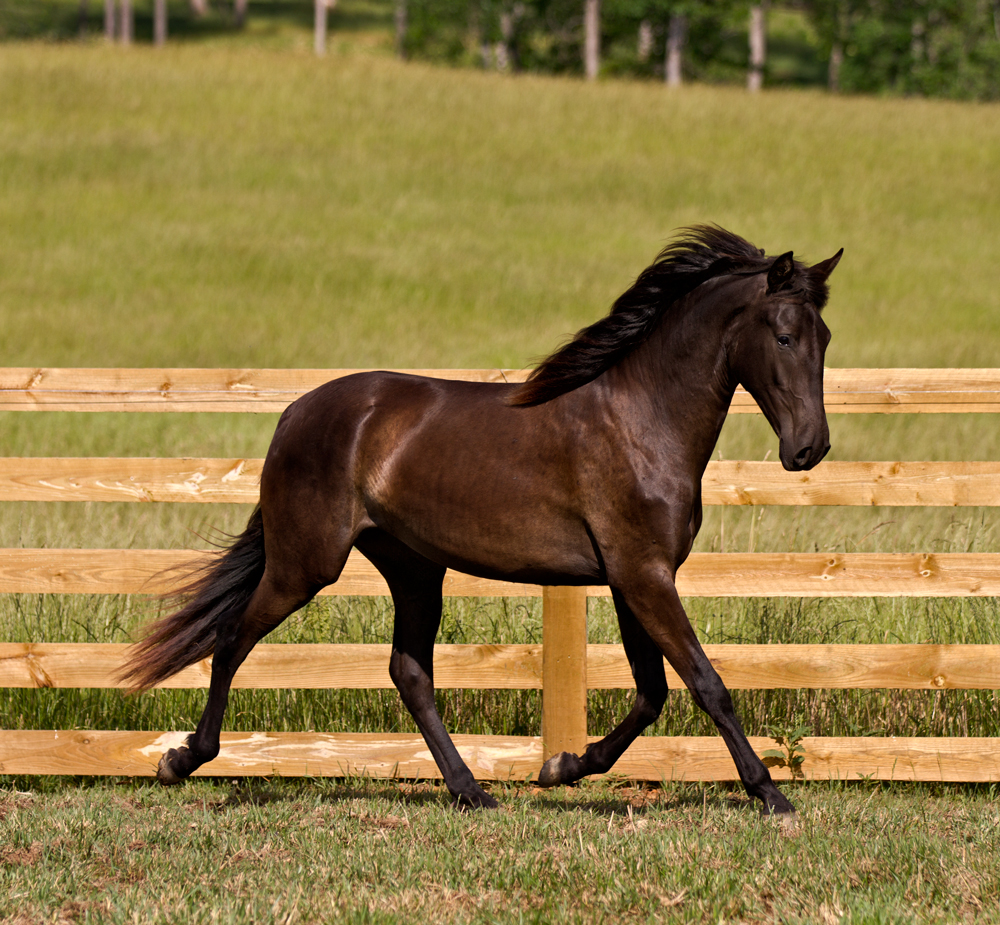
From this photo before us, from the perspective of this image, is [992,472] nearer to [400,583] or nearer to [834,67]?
[400,583]

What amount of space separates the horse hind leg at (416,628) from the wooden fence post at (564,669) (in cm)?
53

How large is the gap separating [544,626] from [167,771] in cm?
159

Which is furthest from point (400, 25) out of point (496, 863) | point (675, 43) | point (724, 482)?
point (496, 863)

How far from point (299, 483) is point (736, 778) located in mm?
2261

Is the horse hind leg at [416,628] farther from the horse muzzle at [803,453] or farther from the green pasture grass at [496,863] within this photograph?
the horse muzzle at [803,453]

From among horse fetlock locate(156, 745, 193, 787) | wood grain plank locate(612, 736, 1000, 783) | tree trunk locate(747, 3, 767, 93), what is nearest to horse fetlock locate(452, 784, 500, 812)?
wood grain plank locate(612, 736, 1000, 783)

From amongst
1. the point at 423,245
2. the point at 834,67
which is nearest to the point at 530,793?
the point at 423,245

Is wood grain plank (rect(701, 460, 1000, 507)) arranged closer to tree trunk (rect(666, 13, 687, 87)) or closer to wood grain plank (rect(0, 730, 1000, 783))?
wood grain plank (rect(0, 730, 1000, 783))

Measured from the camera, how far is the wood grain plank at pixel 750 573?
4859 mm

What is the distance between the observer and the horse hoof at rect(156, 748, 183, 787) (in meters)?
4.54

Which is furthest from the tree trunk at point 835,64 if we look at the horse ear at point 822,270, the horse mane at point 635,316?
the horse ear at point 822,270

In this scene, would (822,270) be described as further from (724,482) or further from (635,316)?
(724,482)

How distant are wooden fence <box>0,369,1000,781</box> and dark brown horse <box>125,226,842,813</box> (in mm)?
498

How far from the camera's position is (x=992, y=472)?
16.3ft
